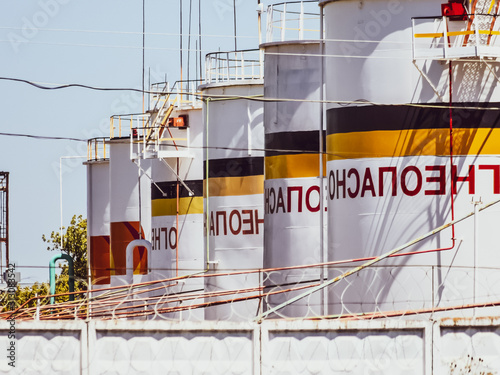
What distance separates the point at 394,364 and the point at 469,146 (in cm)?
551

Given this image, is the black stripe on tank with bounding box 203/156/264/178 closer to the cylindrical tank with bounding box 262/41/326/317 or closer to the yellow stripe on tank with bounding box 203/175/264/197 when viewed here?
the yellow stripe on tank with bounding box 203/175/264/197

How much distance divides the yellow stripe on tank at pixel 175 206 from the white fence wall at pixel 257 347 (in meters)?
20.9

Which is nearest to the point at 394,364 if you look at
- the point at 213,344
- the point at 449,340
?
the point at 449,340

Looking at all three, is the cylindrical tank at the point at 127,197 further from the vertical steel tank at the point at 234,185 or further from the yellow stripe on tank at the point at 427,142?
the yellow stripe on tank at the point at 427,142

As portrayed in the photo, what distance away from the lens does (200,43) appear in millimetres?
38875

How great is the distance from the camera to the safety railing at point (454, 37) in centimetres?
2225

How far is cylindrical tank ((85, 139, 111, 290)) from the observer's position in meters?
49.6

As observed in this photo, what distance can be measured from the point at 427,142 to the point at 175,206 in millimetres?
17579

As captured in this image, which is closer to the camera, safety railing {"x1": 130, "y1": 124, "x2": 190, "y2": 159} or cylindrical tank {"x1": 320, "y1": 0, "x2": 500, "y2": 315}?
cylindrical tank {"x1": 320, "y1": 0, "x2": 500, "y2": 315}

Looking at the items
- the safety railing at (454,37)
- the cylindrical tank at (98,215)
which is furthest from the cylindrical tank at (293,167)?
the cylindrical tank at (98,215)

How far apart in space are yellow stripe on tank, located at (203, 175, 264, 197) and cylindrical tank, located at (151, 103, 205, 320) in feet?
13.2

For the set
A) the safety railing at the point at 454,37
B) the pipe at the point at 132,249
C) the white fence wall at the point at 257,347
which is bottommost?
the white fence wall at the point at 257,347

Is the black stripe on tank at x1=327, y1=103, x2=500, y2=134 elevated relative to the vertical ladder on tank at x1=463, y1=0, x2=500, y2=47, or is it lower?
lower

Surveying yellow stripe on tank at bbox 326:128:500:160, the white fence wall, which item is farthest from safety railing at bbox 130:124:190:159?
the white fence wall
